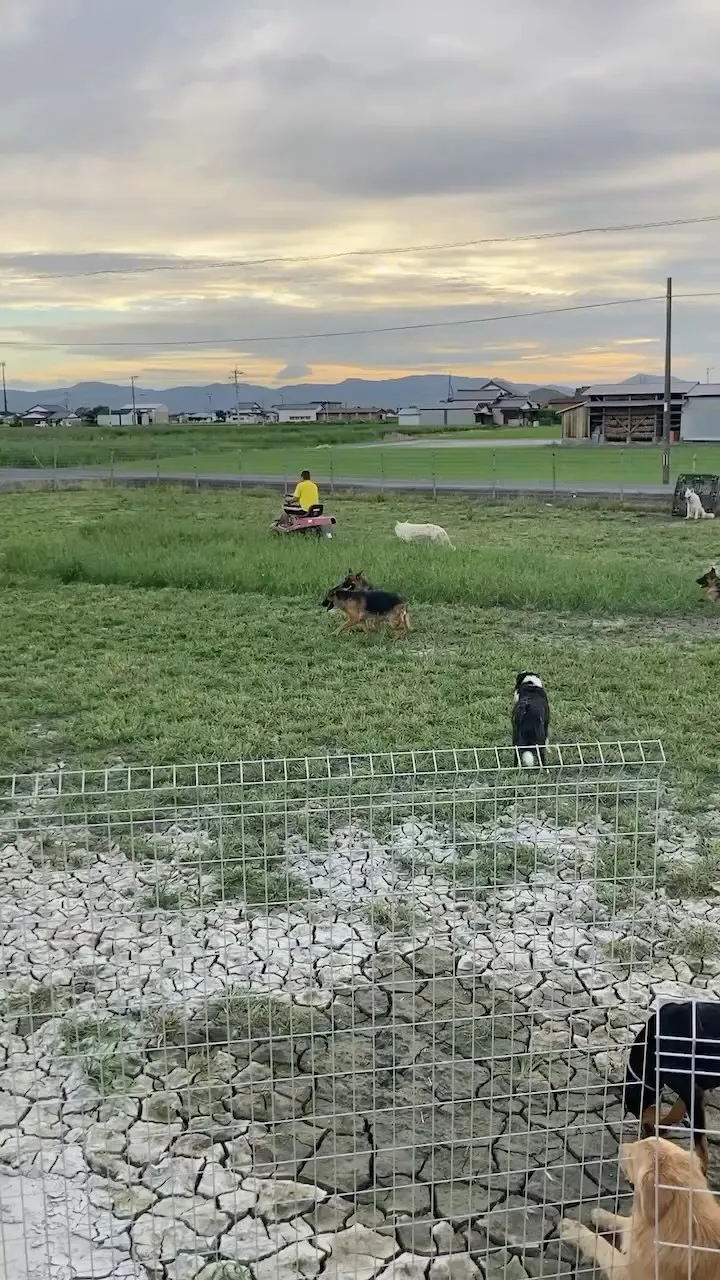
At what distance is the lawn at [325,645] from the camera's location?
7035 millimetres

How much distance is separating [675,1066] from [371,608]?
691 cm

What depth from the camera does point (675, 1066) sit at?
314cm

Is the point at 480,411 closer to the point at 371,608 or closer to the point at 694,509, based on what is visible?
the point at 694,509

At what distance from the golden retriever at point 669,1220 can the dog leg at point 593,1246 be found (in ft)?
0.34

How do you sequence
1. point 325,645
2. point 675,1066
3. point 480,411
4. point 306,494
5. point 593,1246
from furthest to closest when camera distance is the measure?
point 480,411 → point 306,494 → point 325,645 → point 675,1066 → point 593,1246

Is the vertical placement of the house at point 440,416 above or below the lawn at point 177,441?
above

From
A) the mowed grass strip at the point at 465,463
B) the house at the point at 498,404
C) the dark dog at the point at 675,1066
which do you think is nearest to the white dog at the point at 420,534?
the mowed grass strip at the point at 465,463

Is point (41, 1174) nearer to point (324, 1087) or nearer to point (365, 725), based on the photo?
point (324, 1087)

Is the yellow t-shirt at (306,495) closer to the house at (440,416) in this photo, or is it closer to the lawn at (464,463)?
the lawn at (464,463)

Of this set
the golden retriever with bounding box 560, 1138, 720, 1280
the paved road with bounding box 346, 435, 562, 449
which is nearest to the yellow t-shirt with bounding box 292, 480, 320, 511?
the golden retriever with bounding box 560, 1138, 720, 1280

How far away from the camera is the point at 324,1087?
348cm

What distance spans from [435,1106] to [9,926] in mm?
2131

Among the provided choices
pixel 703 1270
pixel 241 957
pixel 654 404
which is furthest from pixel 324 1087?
pixel 654 404

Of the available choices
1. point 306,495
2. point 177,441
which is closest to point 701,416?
point 177,441
